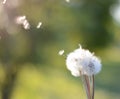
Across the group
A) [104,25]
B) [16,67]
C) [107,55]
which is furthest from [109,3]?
[16,67]

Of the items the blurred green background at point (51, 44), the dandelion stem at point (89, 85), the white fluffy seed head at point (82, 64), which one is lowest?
the dandelion stem at point (89, 85)

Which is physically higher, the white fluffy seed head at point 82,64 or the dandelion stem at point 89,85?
the white fluffy seed head at point 82,64

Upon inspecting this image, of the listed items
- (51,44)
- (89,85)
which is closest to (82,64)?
(89,85)

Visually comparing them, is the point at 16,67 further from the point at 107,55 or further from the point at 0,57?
the point at 107,55

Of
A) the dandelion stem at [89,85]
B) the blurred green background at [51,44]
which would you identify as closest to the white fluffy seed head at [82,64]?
the dandelion stem at [89,85]

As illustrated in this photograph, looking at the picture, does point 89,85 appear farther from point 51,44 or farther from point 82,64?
point 51,44

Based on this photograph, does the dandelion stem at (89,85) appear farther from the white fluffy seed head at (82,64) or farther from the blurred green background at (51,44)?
the blurred green background at (51,44)
